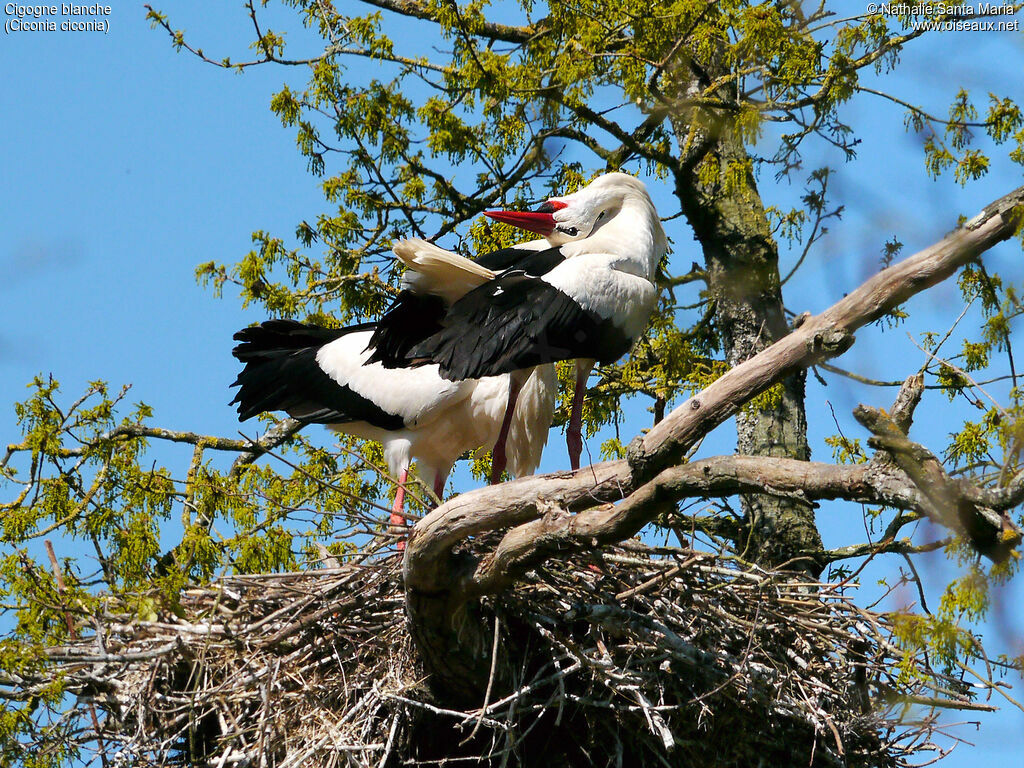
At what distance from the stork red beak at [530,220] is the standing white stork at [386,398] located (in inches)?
33.3

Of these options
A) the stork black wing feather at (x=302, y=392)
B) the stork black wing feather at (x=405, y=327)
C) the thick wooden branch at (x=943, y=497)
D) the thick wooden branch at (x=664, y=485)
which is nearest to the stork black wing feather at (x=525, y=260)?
the stork black wing feather at (x=405, y=327)

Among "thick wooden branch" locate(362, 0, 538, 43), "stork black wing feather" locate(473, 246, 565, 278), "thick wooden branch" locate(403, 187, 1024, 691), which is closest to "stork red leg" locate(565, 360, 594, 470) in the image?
"stork black wing feather" locate(473, 246, 565, 278)

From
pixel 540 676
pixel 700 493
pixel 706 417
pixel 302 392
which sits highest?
pixel 302 392

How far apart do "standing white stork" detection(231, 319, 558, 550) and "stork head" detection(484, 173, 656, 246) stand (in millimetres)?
830

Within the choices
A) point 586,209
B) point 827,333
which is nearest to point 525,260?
point 586,209

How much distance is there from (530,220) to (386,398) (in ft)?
4.35

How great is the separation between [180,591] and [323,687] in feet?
2.74

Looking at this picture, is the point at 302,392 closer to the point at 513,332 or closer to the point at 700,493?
the point at 513,332


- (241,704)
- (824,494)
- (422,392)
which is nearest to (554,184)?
(422,392)

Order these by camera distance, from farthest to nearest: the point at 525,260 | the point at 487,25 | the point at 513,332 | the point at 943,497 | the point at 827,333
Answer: the point at 487,25, the point at 525,260, the point at 513,332, the point at 827,333, the point at 943,497

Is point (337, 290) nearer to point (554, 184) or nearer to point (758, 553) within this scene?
point (554, 184)

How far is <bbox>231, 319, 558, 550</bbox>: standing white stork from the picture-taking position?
22.7 feet

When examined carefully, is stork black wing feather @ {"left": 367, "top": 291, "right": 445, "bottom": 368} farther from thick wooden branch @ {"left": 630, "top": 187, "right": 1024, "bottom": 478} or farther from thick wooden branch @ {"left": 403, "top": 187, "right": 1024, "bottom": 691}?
thick wooden branch @ {"left": 630, "top": 187, "right": 1024, "bottom": 478}

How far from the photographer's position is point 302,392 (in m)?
7.01
